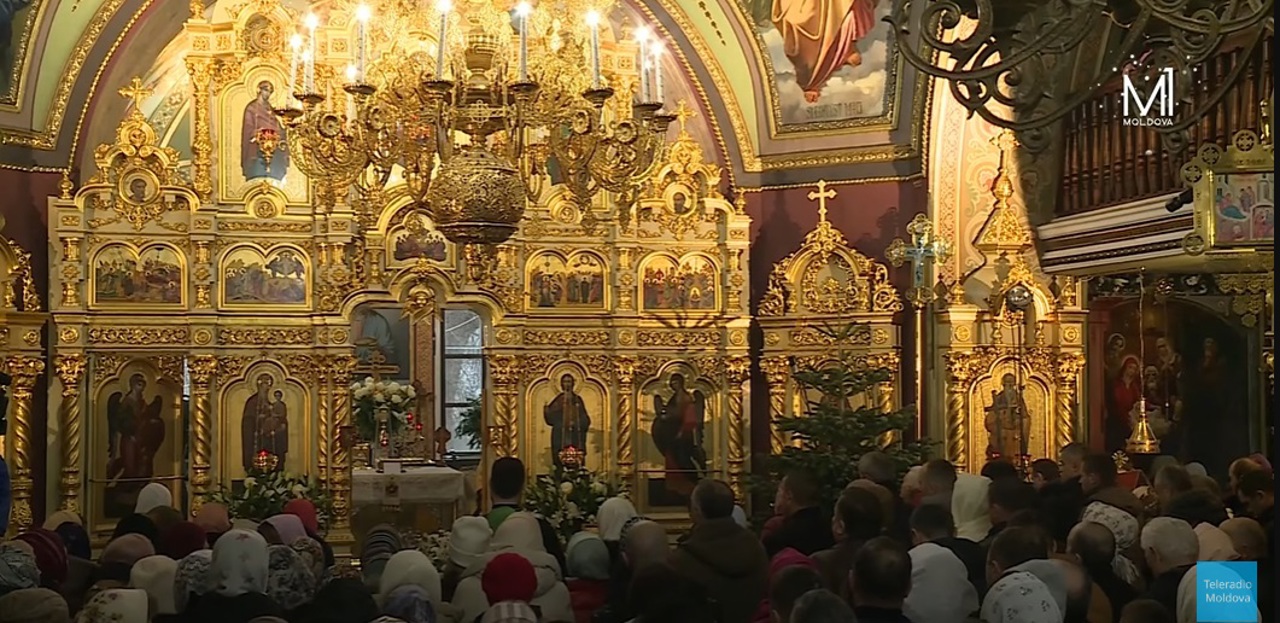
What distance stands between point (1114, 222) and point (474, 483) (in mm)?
6421

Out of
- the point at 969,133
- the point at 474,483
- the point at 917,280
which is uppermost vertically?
the point at 969,133

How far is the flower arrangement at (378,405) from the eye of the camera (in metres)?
15.0

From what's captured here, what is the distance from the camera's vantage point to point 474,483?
623 inches

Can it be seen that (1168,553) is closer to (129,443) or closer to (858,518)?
(858,518)

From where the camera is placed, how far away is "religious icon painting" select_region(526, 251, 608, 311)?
15836mm

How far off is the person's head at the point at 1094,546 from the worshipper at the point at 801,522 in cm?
166

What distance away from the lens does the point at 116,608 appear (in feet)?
18.9

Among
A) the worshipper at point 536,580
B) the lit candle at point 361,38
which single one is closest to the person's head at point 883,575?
the worshipper at point 536,580

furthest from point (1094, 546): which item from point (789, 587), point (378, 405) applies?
point (378, 405)

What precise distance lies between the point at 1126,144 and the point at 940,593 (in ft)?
27.9

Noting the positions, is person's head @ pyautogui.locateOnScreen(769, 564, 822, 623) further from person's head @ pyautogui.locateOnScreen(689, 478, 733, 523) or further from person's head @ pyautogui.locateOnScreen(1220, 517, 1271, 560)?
person's head @ pyautogui.locateOnScreen(1220, 517, 1271, 560)

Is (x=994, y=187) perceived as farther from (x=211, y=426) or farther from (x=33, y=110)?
(x=33, y=110)

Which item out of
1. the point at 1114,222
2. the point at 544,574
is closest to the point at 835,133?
the point at 1114,222
